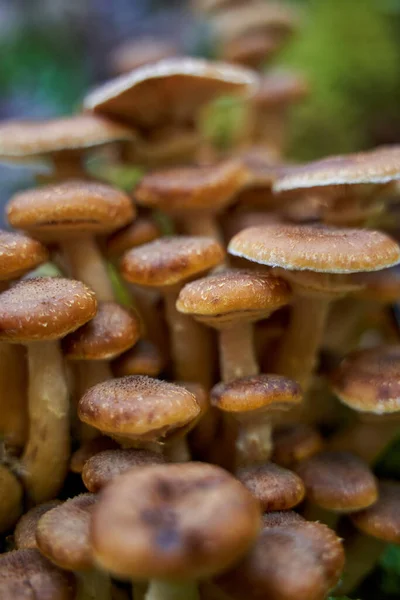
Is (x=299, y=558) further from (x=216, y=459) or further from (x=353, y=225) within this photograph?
(x=353, y=225)

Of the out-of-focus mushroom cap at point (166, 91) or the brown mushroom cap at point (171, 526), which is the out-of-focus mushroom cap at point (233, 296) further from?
the out-of-focus mushroom cap at point (166, 91)

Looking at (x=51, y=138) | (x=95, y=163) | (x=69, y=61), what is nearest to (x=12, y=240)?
(x=51, y=138)

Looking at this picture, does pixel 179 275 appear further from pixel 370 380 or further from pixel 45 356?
pixel 370 380

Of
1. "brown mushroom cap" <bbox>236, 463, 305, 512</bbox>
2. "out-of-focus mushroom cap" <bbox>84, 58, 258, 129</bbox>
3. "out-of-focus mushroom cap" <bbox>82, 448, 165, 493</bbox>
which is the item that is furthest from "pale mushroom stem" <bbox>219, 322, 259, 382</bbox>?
"out-of-focus mushroom cap" <bbox>84, 58, 258, 129</bbox>

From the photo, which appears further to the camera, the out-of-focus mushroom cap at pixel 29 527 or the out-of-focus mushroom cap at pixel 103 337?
the out-of-focus mushroom cap at pixel 103 337

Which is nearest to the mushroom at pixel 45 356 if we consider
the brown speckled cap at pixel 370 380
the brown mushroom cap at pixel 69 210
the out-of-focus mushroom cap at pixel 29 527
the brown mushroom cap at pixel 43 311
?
the brown mushroom cap at pixel 43 311

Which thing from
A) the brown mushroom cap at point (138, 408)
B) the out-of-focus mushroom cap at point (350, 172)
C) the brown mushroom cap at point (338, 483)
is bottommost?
the brown mushroom cap at point (338, 483)
